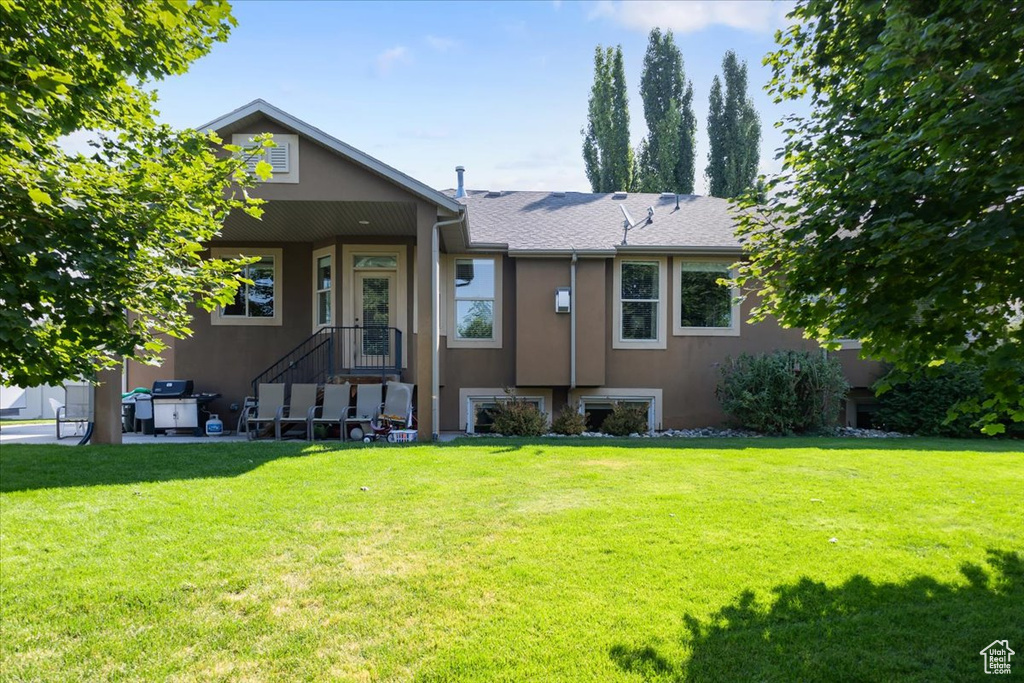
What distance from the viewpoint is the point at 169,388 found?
12008mm

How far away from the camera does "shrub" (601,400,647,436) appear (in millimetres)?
11250

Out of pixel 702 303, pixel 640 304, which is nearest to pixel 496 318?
pixel 640 304

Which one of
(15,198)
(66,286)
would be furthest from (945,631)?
(15,198)

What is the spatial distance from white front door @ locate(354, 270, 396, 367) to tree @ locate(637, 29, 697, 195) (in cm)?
1961

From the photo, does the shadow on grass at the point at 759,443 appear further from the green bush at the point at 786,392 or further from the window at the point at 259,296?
the window at the point at 259,296

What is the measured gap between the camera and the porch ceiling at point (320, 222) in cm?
1017

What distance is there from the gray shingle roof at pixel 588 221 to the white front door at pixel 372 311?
78.2 inches

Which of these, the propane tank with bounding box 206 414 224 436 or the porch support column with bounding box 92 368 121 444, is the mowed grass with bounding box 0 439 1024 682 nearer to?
the porch support column with bounding box 92 368 121 444

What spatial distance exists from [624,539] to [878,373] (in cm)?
999

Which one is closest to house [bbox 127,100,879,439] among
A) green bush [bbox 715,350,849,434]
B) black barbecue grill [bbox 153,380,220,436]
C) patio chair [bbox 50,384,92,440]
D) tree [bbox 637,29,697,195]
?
black barbecue grill [bbox 153,380,220,436]

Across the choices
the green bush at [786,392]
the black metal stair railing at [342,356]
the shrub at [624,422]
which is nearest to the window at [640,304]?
the shrub at [624,422]

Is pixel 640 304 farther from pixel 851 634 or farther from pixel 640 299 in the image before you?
pixel 851 634

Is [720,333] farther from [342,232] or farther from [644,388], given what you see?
[342,232]

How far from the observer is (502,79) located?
11641 millimetres
